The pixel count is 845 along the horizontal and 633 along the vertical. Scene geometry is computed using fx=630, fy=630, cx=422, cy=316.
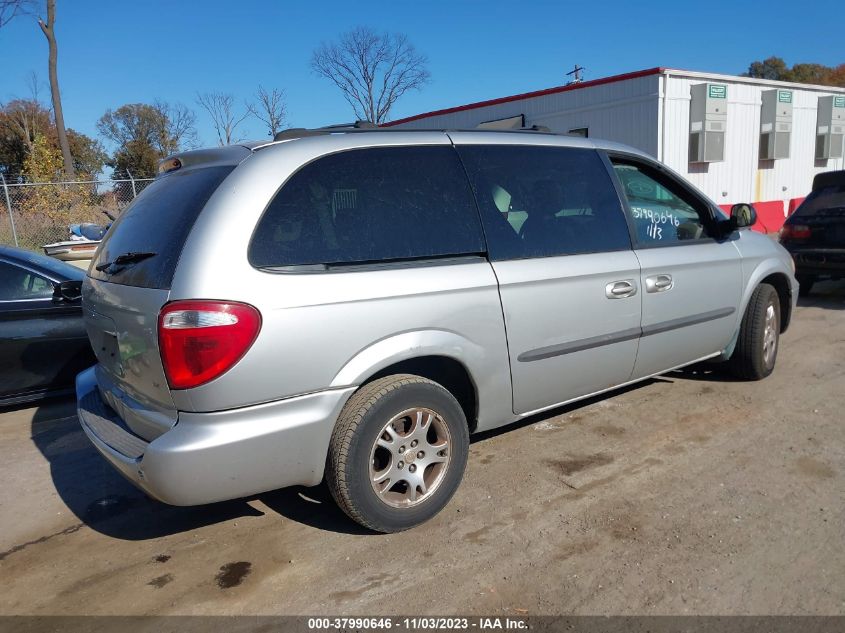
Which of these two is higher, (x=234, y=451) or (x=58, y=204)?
(x=58, y=204)

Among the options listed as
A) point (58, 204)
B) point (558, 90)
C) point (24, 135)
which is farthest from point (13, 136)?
point (558, 90)

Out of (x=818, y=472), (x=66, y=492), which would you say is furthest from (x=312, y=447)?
(x=818, y=472)

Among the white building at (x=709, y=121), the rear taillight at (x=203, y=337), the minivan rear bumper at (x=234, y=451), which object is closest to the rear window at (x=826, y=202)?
the white building at (x=709, y=121)

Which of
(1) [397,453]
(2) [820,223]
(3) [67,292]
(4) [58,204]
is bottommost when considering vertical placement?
(1) [397,453]

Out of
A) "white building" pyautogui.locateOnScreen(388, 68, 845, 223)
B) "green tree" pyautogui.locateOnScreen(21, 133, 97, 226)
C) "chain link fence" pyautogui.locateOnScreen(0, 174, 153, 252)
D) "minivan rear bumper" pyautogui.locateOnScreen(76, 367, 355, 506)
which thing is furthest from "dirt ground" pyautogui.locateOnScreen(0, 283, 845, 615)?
"green tree" pyautogui.locateOnScreen(21, 133, 97, 226)

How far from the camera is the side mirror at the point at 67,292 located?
511 centimetres

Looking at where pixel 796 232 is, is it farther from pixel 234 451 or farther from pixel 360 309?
pixel 234 451

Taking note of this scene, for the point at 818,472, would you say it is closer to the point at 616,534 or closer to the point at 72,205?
the point at 616,534

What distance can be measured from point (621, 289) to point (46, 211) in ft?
52.0

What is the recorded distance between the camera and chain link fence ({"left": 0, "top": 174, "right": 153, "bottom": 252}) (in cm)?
1466

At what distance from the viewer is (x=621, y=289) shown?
3791mm

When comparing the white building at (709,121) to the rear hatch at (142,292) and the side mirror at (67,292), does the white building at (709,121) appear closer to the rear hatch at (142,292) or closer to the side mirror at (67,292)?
the side mirror at (67,292)

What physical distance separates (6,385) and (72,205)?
12784 mm

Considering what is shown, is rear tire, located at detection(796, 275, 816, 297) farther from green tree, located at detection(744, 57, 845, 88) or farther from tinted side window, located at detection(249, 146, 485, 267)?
green tree, located at detection(744, 57, 845, 88)
